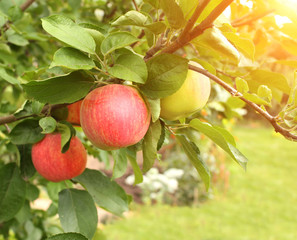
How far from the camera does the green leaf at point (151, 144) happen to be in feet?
2.29

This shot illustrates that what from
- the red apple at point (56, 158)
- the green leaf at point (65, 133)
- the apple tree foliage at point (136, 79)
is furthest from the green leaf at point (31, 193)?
the green leaf at point (65, 133)

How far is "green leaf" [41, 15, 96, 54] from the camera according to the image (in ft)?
1.86

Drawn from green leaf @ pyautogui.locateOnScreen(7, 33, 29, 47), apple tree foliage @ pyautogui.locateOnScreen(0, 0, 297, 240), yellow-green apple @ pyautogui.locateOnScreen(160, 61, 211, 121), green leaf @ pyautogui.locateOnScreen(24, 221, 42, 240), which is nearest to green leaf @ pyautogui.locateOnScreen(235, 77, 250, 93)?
apple tree foliage @ pyautogui.locateOnScreen(0, 0, 297, 240)

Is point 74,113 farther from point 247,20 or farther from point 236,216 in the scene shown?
point 236,216

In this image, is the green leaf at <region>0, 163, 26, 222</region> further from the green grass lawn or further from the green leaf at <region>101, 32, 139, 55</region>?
the green grass lawn

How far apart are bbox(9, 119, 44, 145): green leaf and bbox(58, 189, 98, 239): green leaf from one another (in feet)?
0.59

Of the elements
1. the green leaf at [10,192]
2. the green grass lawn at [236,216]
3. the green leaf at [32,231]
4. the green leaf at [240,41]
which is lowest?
the green grass lawn at [236,216]

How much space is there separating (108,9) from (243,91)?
1013 mm

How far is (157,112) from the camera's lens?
65 centimetres

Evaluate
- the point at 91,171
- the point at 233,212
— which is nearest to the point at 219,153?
the point at 233,212

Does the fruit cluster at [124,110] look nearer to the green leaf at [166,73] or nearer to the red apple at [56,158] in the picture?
the green leaf at [166,73]

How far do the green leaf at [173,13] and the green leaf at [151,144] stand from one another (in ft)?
0.66

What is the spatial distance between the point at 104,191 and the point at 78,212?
3.8 inches

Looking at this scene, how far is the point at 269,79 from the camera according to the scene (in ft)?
2.68
